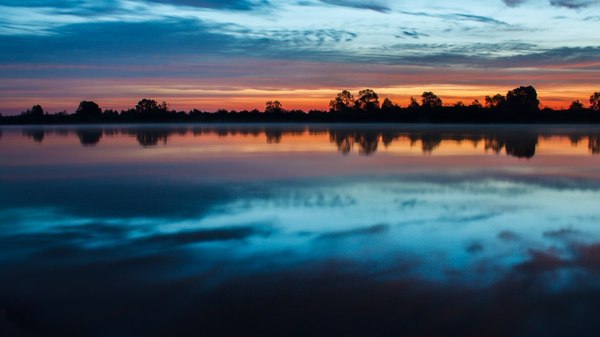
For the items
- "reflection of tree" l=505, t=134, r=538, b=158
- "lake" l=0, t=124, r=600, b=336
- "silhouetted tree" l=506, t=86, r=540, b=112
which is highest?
"silhouetted tree" l=506, t=86, r=540, b=112

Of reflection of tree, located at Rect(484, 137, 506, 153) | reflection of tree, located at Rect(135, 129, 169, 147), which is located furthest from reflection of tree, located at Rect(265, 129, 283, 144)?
reflection of tree, located at Rect(484, 137, 506, 153)

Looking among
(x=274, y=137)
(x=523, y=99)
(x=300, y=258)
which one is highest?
(x=523, y=99)

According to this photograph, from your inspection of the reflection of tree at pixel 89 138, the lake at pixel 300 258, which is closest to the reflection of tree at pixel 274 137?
the reflection of tree at pixel 89 138

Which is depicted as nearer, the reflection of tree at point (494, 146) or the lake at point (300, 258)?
the lake at point (300, 258)

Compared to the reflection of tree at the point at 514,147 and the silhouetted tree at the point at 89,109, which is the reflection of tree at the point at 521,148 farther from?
the silhouetted tree at the point at 89,109

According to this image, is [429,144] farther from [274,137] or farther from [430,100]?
[430,100]

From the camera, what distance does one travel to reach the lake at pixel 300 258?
4.50 m

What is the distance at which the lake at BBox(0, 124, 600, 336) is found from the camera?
177 inches

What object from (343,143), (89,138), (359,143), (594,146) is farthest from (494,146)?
(89,138)

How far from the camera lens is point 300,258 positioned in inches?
245

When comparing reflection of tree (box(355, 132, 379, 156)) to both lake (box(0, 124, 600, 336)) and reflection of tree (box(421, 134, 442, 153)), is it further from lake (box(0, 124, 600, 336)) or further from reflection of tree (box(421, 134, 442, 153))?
lake (box(0, 124, 600, 336))

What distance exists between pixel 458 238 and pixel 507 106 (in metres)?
112

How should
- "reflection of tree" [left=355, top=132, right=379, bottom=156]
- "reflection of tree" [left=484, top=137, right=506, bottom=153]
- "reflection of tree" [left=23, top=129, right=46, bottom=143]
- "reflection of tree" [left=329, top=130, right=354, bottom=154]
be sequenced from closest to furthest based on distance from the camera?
1. "reflection of tree" [left=355, top=132, right=379, bottom=156]
2. "reflection of tree" [left=329, top=130, right=354, bottom=154]
3. "reflection of tree" [left=484, top=137, right=506, bottom=153]
4. "reflection of tree" [left=23, top=129, right=46, bottom=143]

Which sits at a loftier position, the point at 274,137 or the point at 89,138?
the point at 274,137
